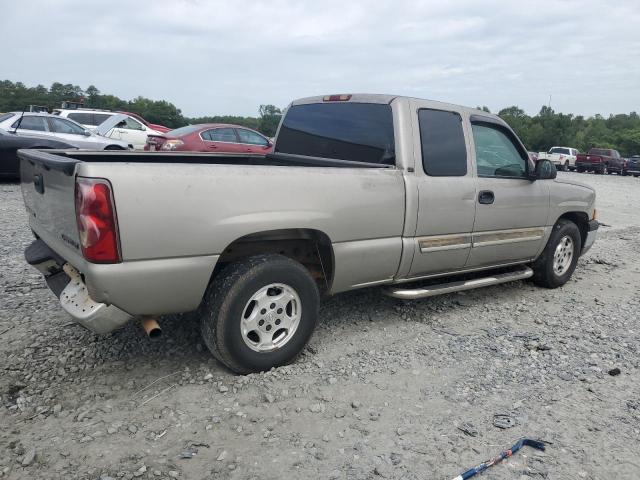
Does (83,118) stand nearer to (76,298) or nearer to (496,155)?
(496,155)

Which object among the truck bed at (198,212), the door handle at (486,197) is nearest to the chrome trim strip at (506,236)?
the door handle at (486,197)

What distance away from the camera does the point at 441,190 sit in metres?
4.06

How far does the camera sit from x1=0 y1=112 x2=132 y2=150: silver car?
1138cm

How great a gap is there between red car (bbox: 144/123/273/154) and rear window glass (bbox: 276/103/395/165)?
7697mm

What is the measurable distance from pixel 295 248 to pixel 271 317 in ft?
1.94

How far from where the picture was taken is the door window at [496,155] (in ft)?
14.8

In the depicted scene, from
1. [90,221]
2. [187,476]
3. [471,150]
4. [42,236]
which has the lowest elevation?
[187,476]

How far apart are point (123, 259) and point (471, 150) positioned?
3.01 m

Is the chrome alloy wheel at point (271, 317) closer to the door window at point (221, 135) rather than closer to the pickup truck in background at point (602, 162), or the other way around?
the door window at point (221, 135)

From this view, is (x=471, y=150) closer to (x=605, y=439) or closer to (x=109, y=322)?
(x=605, y=439)

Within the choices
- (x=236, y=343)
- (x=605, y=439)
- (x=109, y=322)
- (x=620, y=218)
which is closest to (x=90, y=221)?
(x=109, y=322)

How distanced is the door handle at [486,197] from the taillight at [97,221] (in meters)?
2.96

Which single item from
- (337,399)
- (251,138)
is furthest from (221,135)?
(337,399)

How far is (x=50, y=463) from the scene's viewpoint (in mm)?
2410
